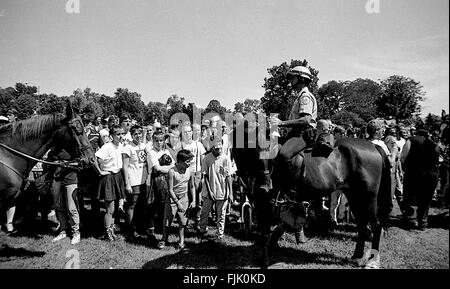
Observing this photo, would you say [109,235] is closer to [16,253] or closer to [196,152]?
[16,253]

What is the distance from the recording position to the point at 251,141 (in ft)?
12.8

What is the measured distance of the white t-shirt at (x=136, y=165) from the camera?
6.22 metres

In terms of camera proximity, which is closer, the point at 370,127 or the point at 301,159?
the point at 301,159

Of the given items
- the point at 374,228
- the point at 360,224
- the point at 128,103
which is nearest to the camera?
the point at 374,228

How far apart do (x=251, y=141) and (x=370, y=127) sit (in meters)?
4.64

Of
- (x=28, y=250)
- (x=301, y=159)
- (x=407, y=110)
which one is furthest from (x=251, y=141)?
(x=407, y=110)

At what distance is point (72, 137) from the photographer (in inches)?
195

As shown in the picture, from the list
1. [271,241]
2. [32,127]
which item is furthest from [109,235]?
[271,241]

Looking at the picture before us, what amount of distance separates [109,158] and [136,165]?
2.19 feet

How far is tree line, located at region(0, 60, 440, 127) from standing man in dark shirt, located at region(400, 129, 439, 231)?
61.9ft

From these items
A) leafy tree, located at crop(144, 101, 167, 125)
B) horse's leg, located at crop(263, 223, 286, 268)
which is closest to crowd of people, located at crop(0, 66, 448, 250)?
horse's leg, located at crop(263, 223, 286, 268)
